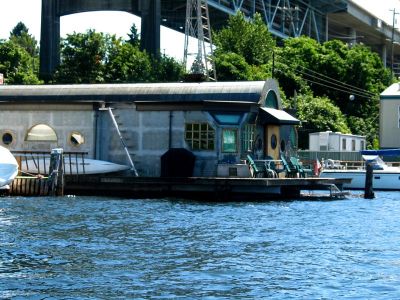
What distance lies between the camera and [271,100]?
5600cm

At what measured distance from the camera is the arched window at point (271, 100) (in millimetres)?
55344

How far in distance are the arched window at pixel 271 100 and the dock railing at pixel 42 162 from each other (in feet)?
35.7

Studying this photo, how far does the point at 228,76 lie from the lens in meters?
93.4

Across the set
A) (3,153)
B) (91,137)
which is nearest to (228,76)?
(91,137)

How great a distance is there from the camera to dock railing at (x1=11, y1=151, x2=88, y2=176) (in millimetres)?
51062

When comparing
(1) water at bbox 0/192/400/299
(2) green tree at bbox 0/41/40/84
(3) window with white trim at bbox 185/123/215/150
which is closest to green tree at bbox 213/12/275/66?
(2) green tree at bbox 0/41/40/84

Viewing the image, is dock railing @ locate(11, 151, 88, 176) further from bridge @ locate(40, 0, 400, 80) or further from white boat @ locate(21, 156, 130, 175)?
bridge @ locate(40, 0, 400, 80)

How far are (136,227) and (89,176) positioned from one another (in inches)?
661

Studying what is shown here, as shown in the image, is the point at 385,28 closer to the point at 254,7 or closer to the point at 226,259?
the point at 254,7

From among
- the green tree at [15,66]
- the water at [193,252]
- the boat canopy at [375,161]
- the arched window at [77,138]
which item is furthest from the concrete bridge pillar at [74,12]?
the water at [193,252]

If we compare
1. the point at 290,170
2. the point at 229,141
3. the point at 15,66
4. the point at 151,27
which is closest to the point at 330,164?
the point at 290,170

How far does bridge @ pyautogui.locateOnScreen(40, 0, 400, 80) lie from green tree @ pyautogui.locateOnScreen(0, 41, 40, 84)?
2.33 meters

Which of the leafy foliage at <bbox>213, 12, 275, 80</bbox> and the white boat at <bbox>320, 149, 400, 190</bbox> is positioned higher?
the leafy foliage at <bbox>213, 12, 275, 80</bbox>

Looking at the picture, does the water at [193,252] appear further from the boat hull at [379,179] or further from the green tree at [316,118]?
the green tree at [316,118]
